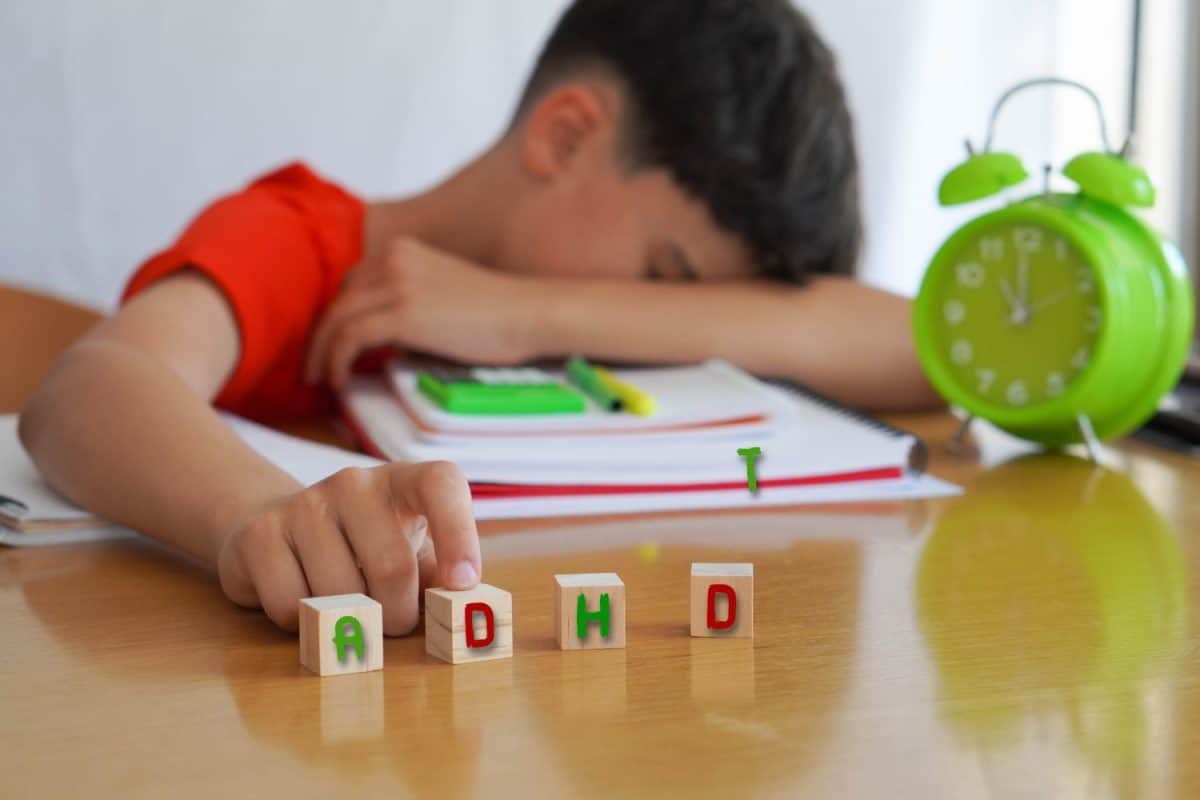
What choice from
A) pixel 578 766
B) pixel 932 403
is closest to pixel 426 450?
pixel 578 766

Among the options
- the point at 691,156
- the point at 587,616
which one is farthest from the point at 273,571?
the point at 691,156

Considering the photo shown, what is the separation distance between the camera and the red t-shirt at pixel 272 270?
1.03 m

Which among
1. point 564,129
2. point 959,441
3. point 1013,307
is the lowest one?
point 959,441

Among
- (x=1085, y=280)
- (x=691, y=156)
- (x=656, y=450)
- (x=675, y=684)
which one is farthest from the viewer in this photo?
(x=691, y=156)

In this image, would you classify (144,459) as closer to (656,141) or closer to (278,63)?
(656,141)

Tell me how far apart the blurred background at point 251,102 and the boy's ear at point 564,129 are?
984 millimetres

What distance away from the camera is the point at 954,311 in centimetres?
98

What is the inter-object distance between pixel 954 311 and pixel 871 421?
0.13m

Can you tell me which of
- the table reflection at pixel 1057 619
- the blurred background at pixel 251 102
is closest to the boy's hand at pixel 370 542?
the table reflection at pixel 1057 619

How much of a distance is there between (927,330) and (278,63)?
4.87 feet

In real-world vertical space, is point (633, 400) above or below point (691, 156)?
below

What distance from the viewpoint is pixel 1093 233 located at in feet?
2.94

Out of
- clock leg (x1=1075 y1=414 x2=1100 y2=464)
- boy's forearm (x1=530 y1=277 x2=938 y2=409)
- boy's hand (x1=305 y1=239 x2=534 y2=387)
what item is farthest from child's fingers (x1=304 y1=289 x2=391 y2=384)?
clock leg (x1=1075 y1=414 x2=1100 y2=464)

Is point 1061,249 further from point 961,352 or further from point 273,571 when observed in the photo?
point 273,571
